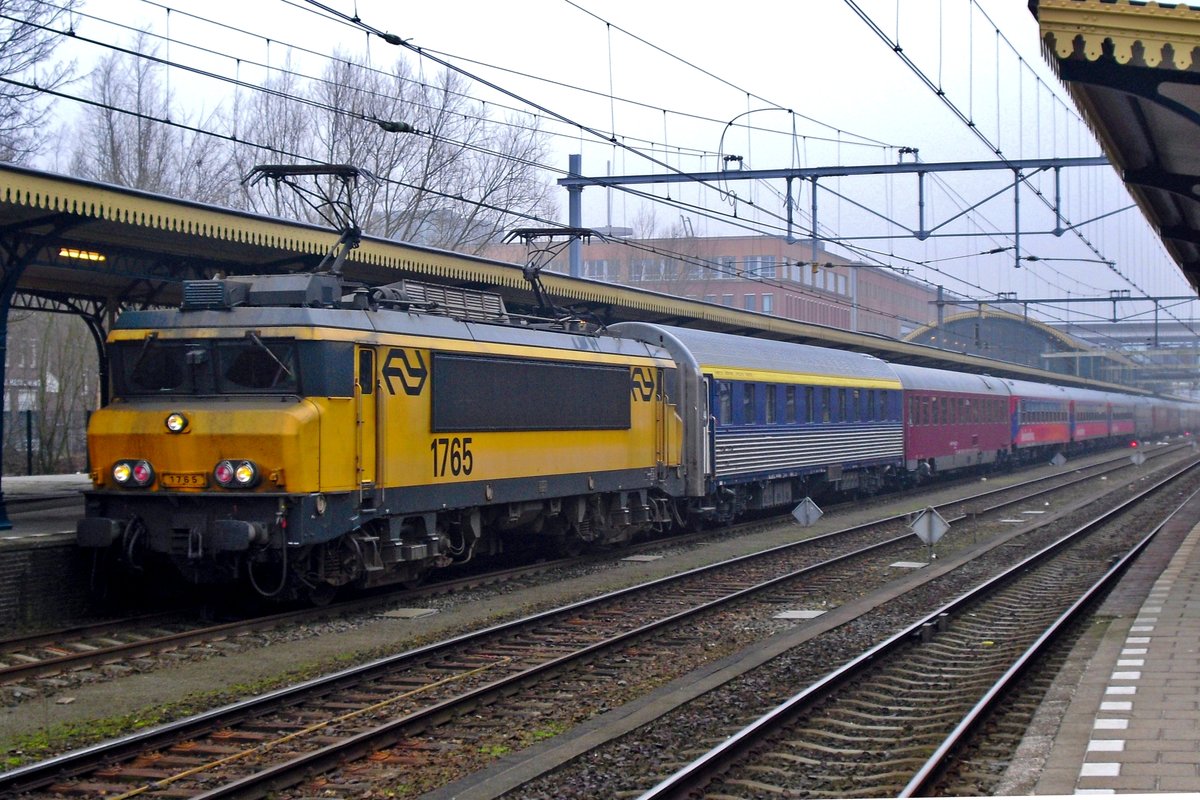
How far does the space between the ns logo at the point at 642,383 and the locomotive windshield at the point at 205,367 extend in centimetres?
726

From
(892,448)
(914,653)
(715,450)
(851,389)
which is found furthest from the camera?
(892,448)

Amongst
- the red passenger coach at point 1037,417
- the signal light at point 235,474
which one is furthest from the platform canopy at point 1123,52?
the red passenger coach at point 1037,417

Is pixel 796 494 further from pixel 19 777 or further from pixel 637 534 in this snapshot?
pixel 19 777

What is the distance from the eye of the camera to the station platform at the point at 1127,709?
7055mm

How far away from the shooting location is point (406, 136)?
3722 cm

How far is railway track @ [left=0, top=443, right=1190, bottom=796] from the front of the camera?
25.1ft

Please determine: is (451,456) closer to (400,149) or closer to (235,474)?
(235,474)

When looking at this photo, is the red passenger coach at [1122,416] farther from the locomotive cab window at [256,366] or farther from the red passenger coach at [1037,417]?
the locomotive cab window at [256,366]

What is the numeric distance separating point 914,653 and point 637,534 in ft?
33.8

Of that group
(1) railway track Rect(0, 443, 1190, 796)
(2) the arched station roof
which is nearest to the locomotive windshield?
(1) railway track Rect(0, 443, 1190, 796)

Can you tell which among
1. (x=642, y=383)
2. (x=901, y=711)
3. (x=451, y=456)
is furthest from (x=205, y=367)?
(x=642, y=383)

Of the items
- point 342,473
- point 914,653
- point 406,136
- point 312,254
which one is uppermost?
point 406,136

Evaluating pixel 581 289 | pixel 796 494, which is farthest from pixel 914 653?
pixel 796 494

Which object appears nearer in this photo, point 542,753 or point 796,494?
point 542,753
